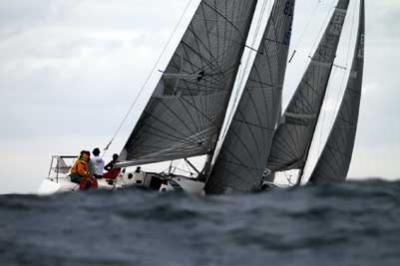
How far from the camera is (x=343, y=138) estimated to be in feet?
133

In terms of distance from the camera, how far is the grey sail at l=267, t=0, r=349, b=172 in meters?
41.1

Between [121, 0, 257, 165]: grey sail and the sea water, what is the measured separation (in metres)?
11.2

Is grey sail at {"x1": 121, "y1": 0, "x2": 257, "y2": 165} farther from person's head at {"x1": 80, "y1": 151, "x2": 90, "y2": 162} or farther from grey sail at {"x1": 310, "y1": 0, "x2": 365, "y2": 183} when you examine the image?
grey sail at {"x1": 310, "y1": 0, "x2": 365, "y2": 183}

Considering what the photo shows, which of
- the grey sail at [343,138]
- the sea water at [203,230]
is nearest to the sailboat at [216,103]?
the grey sail at [343,138]

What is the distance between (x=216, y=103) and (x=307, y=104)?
11566mm

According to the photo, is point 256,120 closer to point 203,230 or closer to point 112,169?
point 112,169

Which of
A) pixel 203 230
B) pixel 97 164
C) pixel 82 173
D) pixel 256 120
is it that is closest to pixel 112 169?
pixel 97 164

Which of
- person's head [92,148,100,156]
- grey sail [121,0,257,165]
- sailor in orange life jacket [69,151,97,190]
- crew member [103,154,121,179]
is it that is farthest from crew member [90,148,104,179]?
grey sail [121,0,257,165]

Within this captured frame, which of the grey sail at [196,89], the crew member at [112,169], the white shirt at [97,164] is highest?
the grey sail at [196,89]

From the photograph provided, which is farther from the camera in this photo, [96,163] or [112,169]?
[112,169]

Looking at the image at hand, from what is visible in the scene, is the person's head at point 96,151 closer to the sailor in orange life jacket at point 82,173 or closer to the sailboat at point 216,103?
the sailor in orange life jacket at point 82,173

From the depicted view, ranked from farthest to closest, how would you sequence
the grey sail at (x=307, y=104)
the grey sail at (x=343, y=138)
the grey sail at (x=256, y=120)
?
the grey sail at (x=307, y=104), the grey sail at (x=343, y=138), the grey sail at (x=256, y=120)

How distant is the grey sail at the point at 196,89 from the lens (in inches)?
1177

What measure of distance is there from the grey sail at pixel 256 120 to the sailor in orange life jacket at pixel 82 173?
601 centimetres
